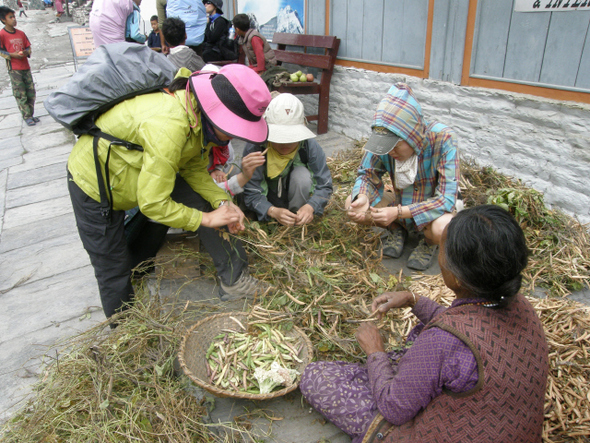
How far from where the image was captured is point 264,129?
2400mm

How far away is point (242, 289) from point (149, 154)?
110cm

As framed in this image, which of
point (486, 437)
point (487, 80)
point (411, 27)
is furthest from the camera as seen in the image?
point (411, 27)

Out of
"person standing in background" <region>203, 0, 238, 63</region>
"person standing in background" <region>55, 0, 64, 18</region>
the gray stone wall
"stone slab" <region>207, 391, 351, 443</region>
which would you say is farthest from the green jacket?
"person standing in background" <region>55, 0, 64, 18</region>

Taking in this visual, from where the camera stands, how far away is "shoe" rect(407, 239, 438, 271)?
3.25 metres

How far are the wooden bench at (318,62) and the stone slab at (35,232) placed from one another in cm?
342

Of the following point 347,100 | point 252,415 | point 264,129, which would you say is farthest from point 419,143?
point 347,100

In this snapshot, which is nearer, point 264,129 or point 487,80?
point 264,129

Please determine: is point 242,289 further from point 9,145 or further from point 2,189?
point 9,145

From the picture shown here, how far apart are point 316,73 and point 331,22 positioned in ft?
2.87

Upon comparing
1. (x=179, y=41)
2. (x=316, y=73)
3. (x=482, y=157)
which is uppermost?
(x=179, y=41)

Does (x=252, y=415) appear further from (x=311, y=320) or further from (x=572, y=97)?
(x=572, y=97)

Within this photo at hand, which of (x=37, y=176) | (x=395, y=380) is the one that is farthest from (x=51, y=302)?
(x=37, y=176)


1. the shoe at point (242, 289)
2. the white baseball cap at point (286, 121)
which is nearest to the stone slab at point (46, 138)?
the white baseball cap at point (286, 121)

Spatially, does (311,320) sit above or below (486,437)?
below
